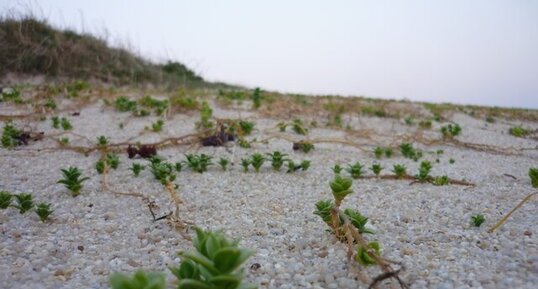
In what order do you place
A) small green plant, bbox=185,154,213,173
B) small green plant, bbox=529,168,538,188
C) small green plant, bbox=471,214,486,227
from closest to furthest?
small green plant, bbox=471,214,486,227, small green plant, bbox=529,168,538,188, small green plant, bbox=185,154,213,173

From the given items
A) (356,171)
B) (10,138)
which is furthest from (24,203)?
(356,171)

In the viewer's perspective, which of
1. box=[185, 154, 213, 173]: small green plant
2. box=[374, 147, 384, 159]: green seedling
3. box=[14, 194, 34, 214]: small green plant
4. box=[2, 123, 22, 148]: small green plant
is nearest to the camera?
box=[14, 194, 34, 214]: small green plant

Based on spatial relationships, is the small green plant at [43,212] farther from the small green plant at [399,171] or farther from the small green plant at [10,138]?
the small green plant at [399,171]

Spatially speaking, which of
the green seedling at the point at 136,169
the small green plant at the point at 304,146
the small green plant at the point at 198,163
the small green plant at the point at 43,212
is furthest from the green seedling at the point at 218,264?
the small green plant at the point at 304,146

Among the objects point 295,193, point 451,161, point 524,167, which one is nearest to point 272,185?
point 295,193

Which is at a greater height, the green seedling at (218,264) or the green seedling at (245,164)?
the green seedling at (218,264)

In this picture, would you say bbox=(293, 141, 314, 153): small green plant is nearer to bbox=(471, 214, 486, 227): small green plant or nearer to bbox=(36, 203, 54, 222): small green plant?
bbox=(471, 214, 486, 227): small green plant

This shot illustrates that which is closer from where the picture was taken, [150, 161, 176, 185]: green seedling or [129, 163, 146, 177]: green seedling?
[150, 161, 176, 185]: green seedling

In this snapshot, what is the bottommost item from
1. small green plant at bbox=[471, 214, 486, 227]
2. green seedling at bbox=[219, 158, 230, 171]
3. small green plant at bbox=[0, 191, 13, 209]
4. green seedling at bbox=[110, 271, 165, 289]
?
small green plant at bbox=[0, 191, 13, 209]

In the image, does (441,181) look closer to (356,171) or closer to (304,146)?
(356,171)

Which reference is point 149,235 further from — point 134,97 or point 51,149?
point 134,97

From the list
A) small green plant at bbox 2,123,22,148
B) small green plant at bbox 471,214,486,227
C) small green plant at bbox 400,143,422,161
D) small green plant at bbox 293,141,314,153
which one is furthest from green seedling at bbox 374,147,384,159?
small green plant at bbox 2,123,22,148
